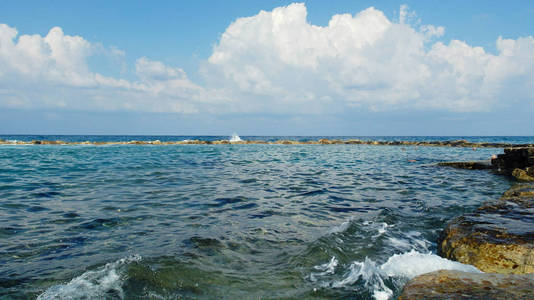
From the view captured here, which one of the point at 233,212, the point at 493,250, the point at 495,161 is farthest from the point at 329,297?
the point at 495,161

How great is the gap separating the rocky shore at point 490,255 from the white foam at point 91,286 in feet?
13.1

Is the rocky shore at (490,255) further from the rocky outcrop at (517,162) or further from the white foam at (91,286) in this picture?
the rocky outcrop at (517,162)

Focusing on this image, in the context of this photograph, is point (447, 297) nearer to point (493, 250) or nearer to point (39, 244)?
point (493, 250)

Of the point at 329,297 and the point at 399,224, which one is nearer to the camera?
the point at 329,297

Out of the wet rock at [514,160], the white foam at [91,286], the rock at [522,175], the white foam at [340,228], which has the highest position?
the wet rock at [514,160]

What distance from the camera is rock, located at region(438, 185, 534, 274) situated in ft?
14.6

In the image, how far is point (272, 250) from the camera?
609 centimetres

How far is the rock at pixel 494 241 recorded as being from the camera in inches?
176

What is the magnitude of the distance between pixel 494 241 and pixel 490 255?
0.39m

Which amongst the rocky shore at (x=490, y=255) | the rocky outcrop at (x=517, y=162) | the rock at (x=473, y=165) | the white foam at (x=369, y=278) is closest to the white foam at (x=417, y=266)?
the white foam at (x=369, y=278)

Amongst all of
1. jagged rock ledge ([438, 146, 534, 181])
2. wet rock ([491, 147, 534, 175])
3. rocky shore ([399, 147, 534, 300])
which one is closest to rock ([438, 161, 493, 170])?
jagged rock ledge ([438, 146, 534, 181])

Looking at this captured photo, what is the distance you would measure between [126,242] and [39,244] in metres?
1.72

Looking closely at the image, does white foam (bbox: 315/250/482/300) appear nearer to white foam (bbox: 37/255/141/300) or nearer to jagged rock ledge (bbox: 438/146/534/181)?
white foam (bbox: 37/255/141/300)

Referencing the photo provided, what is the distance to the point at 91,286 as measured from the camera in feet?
14.4
